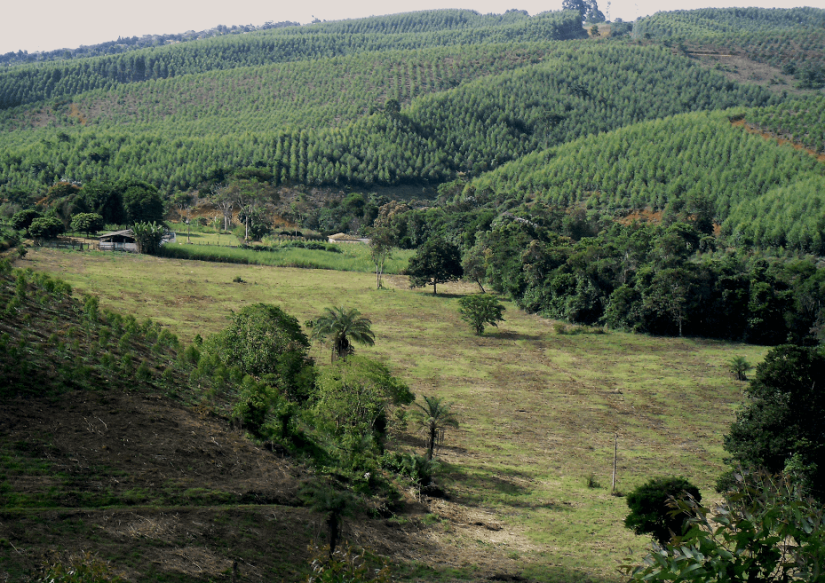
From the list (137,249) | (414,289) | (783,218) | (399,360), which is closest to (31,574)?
(399,360)

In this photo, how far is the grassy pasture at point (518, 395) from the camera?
32844 millimetres

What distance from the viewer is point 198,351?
4538 centimetres

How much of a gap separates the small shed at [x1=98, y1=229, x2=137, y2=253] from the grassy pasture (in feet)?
20.4

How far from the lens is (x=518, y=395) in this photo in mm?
55344

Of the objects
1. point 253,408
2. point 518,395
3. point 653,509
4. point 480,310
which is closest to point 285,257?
point 480,310

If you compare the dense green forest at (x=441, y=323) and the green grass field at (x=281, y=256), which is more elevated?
the dense green forest at (x=441, y=323)

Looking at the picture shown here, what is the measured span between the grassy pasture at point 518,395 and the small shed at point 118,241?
6.22 m

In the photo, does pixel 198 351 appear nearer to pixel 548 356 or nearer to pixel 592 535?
pixel 592 535

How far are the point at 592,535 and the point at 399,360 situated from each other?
30905mm

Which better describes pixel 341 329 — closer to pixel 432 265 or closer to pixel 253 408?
pixel 253 408

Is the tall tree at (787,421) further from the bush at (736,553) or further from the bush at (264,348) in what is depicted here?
the bush at (736,553)

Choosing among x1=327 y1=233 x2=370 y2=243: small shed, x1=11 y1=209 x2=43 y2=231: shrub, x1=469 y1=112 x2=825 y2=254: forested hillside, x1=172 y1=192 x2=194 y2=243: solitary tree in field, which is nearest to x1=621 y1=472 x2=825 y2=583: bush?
x1=11 y1=209 x2=43 y2=231: shrub

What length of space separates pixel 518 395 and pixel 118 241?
6840cm

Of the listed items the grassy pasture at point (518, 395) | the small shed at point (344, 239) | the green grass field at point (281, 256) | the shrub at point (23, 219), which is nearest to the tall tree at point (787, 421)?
the grassy pasture at point (518, 395)
